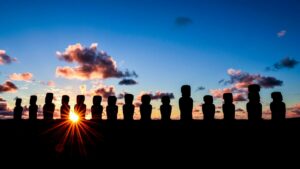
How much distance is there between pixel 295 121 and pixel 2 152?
11679mm

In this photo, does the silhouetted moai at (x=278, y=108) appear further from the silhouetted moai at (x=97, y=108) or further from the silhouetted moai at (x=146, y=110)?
the silhouetted moai at (x=97, y=108)

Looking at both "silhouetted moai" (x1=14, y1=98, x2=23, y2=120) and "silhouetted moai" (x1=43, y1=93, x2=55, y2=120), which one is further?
"silhouetted moai" (x1=14, y1=98, x2=23, y2=120)

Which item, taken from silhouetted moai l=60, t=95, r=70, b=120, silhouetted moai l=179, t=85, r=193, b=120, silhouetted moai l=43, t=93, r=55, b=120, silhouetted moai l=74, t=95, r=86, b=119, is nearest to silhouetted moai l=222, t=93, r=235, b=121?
silhouetted moai l=179, t=85, r=193, b=120

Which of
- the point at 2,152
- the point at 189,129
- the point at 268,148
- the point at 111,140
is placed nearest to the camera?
the point at 268,148

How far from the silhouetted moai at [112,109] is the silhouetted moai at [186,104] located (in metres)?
2.95

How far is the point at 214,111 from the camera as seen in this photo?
13367 mm

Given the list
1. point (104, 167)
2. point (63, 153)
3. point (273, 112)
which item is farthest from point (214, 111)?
point (63, 153)

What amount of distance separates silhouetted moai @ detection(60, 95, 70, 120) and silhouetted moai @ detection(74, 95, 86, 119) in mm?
759

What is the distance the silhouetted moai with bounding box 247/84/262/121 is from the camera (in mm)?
12837

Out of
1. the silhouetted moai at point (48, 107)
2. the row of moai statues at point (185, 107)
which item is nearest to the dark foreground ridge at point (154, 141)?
the row of moai statues at point (185, 107)

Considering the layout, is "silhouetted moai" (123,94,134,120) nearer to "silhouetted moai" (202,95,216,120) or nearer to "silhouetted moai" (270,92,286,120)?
"silhouetted moai" (202,95,216,120)

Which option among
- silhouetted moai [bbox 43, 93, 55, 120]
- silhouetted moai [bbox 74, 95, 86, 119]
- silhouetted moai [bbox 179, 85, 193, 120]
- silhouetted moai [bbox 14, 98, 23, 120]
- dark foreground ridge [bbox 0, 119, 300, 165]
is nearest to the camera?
dark foreground ridge [bbox 0, 119, 300, 165]

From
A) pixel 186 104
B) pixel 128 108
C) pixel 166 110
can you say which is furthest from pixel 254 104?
pixel 128 108

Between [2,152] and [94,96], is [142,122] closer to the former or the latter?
[94,96]
